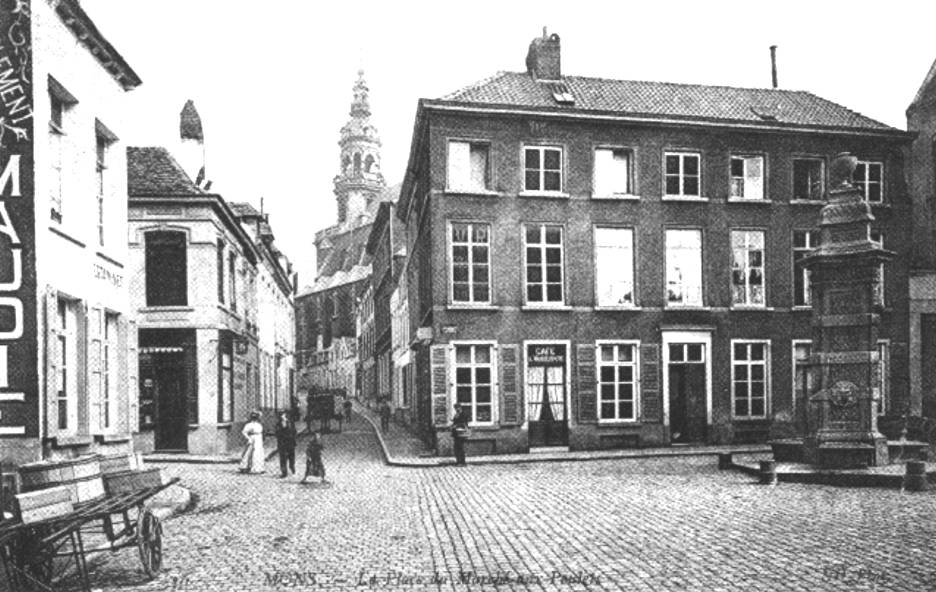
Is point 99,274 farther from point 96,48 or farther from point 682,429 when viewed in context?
point 682,429

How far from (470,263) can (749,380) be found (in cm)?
891

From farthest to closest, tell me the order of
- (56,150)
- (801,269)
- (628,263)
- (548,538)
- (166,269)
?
(801,269) → (628,263) → (166,269) → (56,150) → (548,538)

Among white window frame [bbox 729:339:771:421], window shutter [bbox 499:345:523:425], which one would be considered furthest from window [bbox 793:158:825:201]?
window shutter [bbox 499:345:523:425]

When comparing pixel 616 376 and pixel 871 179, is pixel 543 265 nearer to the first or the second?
pixel 616 376

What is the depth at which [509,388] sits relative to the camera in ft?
83.6

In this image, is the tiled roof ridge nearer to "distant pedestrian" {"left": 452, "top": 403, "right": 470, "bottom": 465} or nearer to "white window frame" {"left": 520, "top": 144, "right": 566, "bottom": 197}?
"white window frame" {"left": 520, "top": 144, "right": 566, "bottom": 197}

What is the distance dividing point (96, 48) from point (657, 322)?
16.9 meters

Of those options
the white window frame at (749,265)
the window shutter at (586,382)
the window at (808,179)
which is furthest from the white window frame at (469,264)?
the window at (808,179)

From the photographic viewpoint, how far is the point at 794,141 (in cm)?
2823

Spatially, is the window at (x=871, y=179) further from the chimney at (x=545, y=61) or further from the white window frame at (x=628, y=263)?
the chimney at (x=545, y=61)

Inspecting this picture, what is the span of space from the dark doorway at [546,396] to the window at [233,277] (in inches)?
397

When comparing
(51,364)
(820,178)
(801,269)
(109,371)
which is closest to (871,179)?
(820,178)

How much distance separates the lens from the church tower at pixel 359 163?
320 ft

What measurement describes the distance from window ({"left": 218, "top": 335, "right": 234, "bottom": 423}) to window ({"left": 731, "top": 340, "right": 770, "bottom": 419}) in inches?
572
